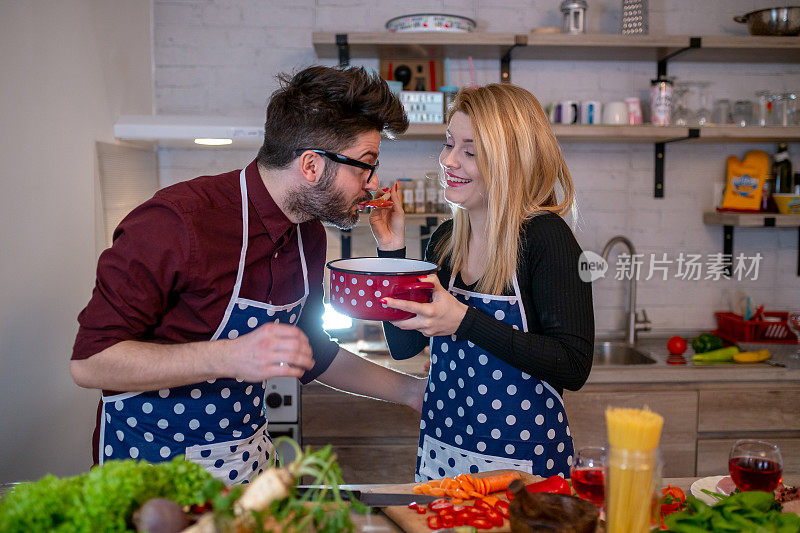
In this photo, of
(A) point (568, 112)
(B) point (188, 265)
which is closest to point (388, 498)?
(B) point (188, 265)

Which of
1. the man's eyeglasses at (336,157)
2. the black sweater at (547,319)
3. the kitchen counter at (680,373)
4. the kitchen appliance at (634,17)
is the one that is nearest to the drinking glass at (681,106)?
the kitchen appliance at (634,17)

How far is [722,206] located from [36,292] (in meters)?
3.01

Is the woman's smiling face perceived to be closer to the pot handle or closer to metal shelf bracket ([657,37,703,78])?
the pot handle

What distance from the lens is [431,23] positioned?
2844 mm

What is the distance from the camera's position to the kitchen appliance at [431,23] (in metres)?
2.84

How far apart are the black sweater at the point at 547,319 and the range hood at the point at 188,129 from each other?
4.46ft

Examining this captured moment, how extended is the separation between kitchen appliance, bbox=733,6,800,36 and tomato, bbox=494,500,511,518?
106 inches

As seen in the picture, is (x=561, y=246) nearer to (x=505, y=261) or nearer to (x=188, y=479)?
(x=505, y=261)

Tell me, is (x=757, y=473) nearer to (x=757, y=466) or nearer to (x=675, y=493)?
(x=757, y=466)

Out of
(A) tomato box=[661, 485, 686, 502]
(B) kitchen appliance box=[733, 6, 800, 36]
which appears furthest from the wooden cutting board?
(B) kitchen appliance box=[733, 6, 800, 36]

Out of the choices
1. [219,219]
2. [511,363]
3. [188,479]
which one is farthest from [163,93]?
[188,479]

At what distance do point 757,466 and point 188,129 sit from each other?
218cm

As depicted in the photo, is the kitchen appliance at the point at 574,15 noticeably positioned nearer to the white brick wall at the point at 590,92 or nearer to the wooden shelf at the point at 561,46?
the wooden shelf at the point at 561,46

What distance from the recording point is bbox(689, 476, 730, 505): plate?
1.20 m
